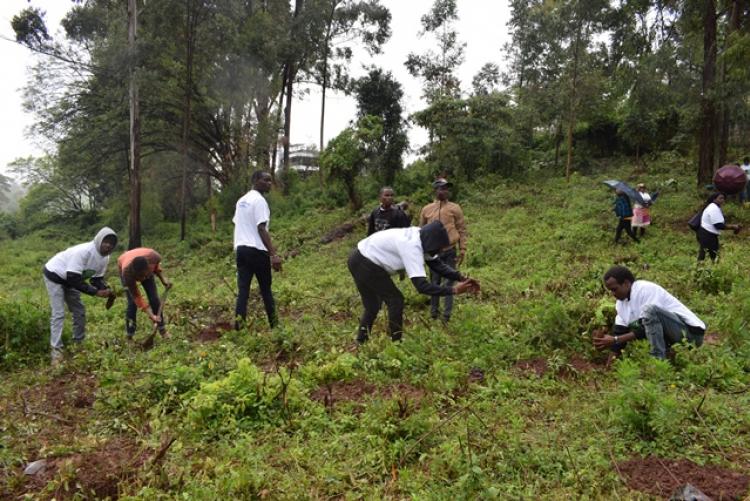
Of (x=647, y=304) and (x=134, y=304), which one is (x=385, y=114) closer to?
(x=134, y=304)

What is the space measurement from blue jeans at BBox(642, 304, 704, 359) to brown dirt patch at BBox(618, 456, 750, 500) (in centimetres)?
140

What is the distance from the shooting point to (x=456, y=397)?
4109 mm

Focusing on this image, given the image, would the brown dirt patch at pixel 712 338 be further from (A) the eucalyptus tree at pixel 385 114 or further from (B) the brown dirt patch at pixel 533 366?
(A) the eucalyptus tree at pixel 385 114

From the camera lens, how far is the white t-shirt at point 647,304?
4383 millimetres

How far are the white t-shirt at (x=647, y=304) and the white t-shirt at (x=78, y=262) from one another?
5474 mm

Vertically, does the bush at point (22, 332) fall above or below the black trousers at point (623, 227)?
below

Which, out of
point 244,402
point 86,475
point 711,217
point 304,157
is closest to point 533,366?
point 244,402

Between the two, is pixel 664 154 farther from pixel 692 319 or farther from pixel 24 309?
pixel 24 309

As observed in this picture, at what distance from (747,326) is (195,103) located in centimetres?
2150

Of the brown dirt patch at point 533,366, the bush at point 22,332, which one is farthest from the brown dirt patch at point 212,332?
the brown dirt patch at point 533,366

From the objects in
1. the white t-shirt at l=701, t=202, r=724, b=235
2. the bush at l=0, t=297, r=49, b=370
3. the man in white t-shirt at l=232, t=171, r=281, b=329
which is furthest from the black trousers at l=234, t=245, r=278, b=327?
the white t-shirt at l=701, t=202, r=724, b=235

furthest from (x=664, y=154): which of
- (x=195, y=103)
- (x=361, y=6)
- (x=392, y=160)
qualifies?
(x=195, y=103)

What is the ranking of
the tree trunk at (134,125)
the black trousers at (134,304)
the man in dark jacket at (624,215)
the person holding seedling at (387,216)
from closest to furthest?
the black trousers at (134,304) → the person holding seedling at (387,216) → the man in dark jacket at (624,215) → the tree trunk at (134,125)

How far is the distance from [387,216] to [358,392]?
9.15 ft
